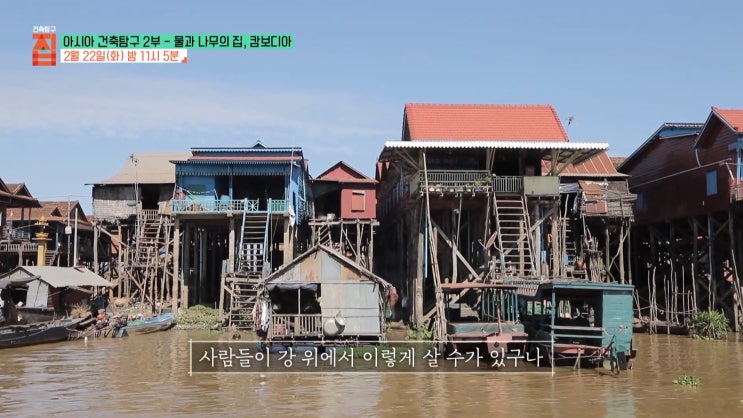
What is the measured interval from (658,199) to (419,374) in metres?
22.5

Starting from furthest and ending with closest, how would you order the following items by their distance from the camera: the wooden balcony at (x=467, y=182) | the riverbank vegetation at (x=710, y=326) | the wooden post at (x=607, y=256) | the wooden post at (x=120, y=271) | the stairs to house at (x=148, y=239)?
the wooden post at (x=120, y=271) → the stairs to house at (x=148, y=239) → the wooden post at (x=607, y=256) → the wooden balcony at (x=467, y=182) → the riverbank vegetation at (x=710, y=326)

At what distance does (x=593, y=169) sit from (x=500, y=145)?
38.5ft

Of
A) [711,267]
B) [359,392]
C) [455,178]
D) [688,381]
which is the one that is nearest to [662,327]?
[711,267]

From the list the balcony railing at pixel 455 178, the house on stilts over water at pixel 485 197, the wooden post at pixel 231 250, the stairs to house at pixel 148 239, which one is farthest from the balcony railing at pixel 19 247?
the balcony railing at pixel 455 178

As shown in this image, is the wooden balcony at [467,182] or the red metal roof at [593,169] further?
the red metal roof at [593,169]

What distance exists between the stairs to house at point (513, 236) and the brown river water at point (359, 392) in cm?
651

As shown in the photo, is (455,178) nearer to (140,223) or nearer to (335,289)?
(335,289)

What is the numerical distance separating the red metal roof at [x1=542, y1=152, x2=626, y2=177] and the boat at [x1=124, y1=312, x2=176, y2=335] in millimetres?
19956

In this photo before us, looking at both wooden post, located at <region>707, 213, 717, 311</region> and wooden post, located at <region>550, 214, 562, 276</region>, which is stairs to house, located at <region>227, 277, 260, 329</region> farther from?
wooden post, located at <region>707, 213, 717, 311</region>

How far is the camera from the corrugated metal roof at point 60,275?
29141 mm

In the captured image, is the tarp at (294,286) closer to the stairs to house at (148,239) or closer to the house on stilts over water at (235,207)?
the house on stilts over water at (235,207)

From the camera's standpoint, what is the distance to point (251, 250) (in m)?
39.7

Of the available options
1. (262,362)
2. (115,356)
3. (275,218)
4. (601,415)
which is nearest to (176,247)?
(275,218)

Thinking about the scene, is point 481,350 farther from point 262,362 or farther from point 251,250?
point 251,250
